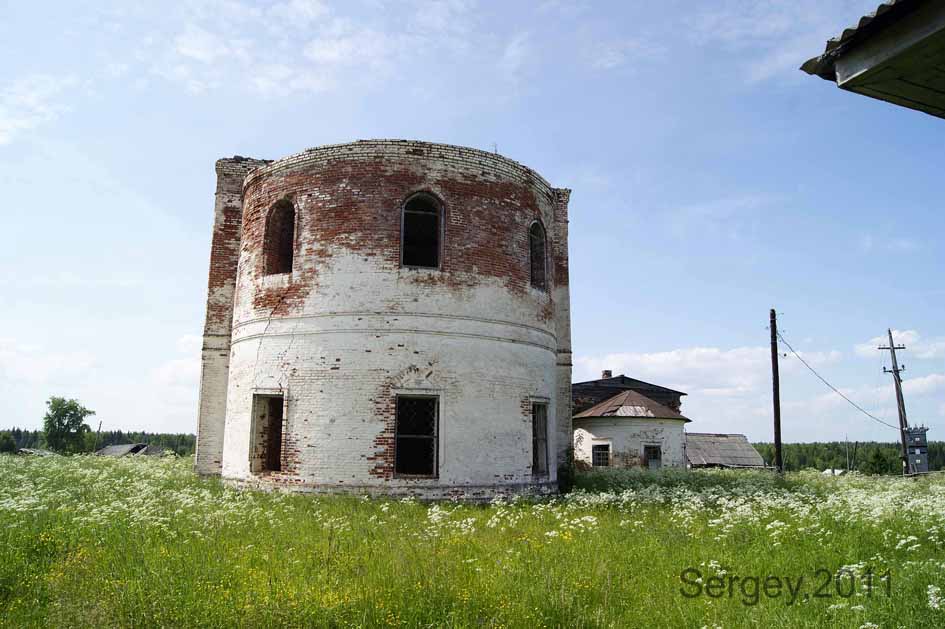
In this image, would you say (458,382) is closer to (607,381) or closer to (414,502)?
(414,502)

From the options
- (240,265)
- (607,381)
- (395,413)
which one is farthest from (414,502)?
(607,381)

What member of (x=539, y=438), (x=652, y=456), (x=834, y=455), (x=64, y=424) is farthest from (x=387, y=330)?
(x=834, y=455)

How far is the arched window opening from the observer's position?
14.0 metres

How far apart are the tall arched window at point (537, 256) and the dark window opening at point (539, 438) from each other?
9.76 feet

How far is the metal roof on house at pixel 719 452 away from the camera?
3675 cm

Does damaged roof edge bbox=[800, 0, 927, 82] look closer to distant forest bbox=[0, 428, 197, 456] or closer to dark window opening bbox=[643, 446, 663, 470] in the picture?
dark window opening bbox=[643, 446, 663, 470]

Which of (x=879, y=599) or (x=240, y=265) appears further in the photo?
(x=240, y=265)

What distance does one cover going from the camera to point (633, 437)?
84.0ft

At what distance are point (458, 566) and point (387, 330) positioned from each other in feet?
22.7

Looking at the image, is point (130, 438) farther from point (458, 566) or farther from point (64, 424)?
point (458, 566)

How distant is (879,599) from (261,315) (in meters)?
12.0

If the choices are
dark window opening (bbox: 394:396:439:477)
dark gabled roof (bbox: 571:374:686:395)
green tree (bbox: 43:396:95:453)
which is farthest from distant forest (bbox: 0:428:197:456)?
dark window opening (bbox: 394:396:439:477)

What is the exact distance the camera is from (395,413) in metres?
12.8

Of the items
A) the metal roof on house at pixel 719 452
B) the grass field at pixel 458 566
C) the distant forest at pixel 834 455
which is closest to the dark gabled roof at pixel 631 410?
the metal roof on house at pixel 719 452
